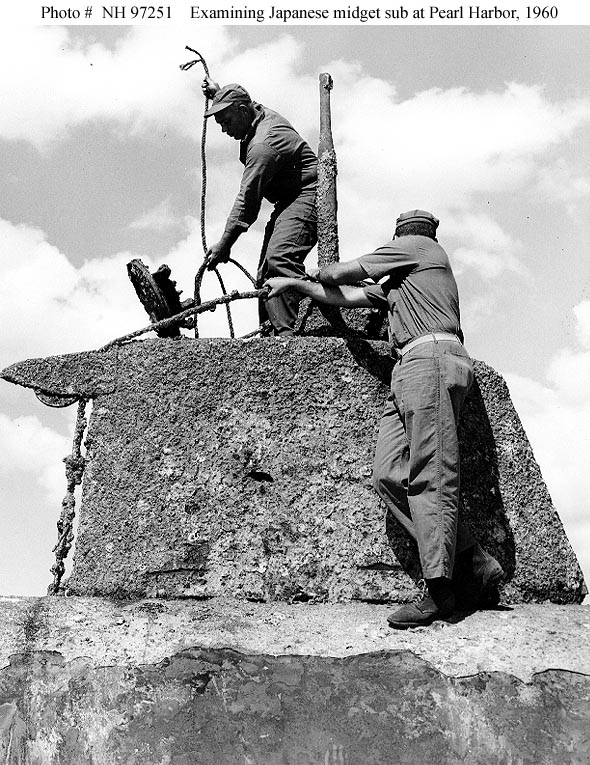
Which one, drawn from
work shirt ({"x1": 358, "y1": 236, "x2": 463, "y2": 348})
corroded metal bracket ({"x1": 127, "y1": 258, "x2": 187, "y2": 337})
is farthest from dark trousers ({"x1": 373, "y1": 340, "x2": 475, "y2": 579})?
corroded metal bracket ({"x1": 127, "y1": 258, "x2": 187, "y2": 337})

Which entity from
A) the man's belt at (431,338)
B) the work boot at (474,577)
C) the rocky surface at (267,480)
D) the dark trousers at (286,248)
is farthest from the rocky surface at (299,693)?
the dark trousers at (286,248)

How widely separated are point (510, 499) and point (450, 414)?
2.30 feet

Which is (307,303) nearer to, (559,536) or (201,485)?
(201,485)

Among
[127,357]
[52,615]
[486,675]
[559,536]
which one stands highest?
[127,357]

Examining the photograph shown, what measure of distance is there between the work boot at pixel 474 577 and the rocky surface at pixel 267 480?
0.73 ft

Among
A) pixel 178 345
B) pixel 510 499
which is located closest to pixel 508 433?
pixel 510 499

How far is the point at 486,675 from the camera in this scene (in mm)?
3514

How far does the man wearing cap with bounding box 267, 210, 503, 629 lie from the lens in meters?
3.67

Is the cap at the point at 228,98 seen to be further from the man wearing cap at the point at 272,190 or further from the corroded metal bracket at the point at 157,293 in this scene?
the corroded metal bracket at the point at 157,293

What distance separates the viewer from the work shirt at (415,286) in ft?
13.2

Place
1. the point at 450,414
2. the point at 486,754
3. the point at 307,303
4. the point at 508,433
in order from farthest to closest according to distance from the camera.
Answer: the point at 307,303, the point at 508,433, the point at 450,414, the point at 486,754

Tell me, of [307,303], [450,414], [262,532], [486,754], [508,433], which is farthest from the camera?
[307,303]

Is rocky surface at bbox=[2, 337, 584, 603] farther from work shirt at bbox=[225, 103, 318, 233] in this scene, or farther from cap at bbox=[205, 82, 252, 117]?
cap at bbox=[205, 82, 252, 117]

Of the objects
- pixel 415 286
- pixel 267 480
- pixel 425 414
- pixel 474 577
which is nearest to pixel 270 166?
pixel 415 286
